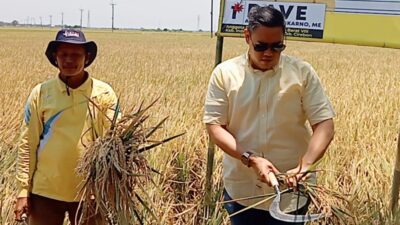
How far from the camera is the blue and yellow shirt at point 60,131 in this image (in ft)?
8.79

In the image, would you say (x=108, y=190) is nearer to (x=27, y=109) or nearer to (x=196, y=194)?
(x=27, y=109)

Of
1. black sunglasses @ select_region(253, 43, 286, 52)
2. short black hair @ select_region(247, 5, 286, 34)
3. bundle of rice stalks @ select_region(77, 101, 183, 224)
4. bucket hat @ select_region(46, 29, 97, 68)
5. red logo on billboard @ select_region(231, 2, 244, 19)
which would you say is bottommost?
bundle of rice stalks @ select_region(77, 101, 183, 224)

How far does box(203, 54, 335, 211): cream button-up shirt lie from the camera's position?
2461mm

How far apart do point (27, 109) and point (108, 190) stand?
609mm

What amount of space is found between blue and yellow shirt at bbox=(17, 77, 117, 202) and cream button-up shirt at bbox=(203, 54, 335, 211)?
567 mm

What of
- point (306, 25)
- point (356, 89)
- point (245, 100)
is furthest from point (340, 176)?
point (356, 89)

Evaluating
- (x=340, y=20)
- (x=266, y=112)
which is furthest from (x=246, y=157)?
(x=340, y=20)

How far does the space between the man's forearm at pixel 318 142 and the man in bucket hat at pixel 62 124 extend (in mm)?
976

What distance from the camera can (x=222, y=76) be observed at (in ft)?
8.44

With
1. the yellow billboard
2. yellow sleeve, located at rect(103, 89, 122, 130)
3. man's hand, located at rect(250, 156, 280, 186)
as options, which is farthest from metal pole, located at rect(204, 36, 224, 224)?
man's hand, located at rect(250, 156, 280, 186)

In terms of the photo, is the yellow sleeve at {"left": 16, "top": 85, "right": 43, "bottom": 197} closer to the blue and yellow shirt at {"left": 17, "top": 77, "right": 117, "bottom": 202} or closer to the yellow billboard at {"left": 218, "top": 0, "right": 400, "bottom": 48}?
the blue and yellow shirt at {"left": 17, "top": 77, "right": 117, "bottom": 202}

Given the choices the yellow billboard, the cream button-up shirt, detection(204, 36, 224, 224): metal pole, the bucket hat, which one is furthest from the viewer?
detection(204, 36, 224, 224): metal pole

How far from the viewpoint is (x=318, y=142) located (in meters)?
2.41

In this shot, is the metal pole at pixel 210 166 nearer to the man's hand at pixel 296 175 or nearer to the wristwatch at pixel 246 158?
the wristwatch at pixel 246 158
